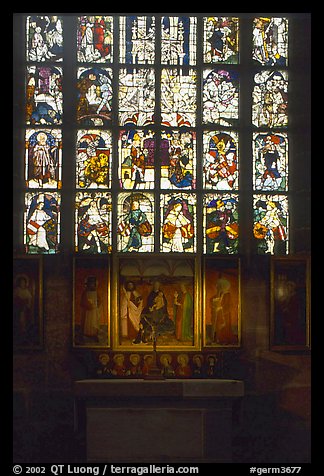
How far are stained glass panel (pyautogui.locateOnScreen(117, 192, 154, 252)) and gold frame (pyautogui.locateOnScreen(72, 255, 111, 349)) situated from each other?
46cm

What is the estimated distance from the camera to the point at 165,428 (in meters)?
10.6

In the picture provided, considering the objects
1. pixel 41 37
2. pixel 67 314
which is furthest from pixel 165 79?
pixel 67 314

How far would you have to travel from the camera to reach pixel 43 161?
37.0ft

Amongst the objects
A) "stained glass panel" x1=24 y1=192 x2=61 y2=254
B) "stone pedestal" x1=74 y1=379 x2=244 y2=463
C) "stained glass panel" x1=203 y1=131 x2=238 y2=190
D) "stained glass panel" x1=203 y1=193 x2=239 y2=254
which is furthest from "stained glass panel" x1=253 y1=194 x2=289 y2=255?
"stained glass panel" x1=24 y1=192 x2=61 y2=254

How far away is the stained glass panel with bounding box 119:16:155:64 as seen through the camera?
11.5m

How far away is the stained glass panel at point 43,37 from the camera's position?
1133 centimetres

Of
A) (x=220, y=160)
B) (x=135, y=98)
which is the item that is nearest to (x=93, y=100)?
(x=135, y=98)

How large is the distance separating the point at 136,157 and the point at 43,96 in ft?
4.54

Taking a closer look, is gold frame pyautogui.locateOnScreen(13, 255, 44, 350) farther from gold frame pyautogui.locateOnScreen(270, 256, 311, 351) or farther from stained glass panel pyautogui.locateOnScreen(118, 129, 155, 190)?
gold frame pyautogui.locateOnScreen(270, 256, 311, 351)

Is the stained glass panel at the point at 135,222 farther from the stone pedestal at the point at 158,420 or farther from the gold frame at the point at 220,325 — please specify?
the stone pedestal at the point at 158,420

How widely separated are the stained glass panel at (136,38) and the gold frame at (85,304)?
2595mm

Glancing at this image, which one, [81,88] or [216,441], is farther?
[81,88]
